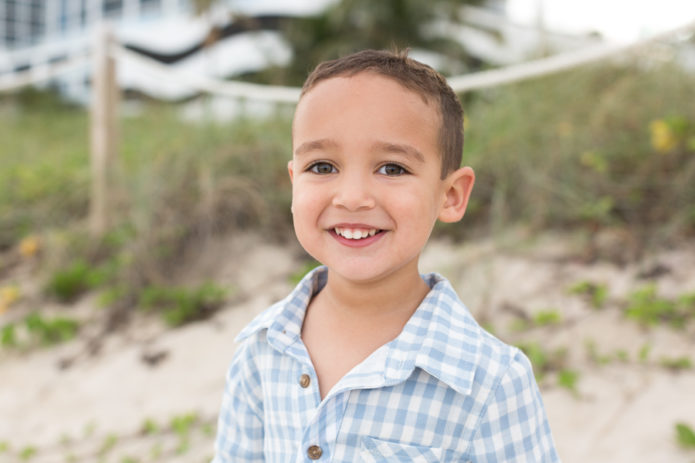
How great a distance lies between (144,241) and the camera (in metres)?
3.46

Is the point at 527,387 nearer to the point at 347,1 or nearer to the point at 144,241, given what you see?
the point at 144,241

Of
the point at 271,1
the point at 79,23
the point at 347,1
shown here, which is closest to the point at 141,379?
the point at 347,1

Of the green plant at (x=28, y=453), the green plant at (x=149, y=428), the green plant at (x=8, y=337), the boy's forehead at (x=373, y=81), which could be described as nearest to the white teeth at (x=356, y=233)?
the boy's forehead at (x=373, y=81)

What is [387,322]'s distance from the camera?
1092 millimetres

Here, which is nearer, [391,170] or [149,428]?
[391,170]

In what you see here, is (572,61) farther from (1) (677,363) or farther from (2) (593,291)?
(1) (677,363)

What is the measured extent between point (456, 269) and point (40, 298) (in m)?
2.49

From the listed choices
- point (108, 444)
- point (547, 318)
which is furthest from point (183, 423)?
point (547, 318)

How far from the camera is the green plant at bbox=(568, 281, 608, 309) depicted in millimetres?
2650

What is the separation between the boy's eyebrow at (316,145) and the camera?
99cm

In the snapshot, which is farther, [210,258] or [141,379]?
[210,258]

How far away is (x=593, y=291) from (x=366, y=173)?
2099 mm

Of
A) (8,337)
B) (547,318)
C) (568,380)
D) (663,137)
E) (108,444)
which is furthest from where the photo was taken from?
(8,337)

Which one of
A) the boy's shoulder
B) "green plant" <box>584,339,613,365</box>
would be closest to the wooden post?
"green plant" <box>584,339,613,365</box>
